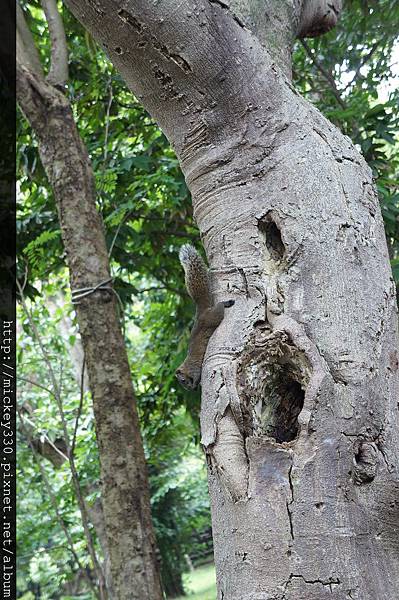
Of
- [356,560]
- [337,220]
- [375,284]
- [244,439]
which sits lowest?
[356,560]

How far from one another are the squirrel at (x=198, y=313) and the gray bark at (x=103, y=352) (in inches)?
44.8

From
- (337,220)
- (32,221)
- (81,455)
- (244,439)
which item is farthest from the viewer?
(81,455)

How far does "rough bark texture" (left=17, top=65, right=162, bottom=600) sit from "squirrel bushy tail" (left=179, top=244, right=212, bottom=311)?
50.3 inches

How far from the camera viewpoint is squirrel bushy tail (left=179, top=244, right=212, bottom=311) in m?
1.40

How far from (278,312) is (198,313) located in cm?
25

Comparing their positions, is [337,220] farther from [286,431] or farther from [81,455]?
Result: [81,455]

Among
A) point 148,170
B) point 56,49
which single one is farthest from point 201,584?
point 56,49

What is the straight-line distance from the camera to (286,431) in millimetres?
1200

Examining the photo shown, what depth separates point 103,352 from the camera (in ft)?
8.93

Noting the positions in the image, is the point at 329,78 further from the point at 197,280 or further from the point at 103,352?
the point at 197,280

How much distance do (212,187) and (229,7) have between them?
1.23 feet

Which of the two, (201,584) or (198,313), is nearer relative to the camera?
(198,313)

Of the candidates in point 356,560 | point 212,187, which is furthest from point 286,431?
point 212,187

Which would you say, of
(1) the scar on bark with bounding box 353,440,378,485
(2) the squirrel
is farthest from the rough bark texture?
(1) the scar on bark with bounding box 353,440,378,485
